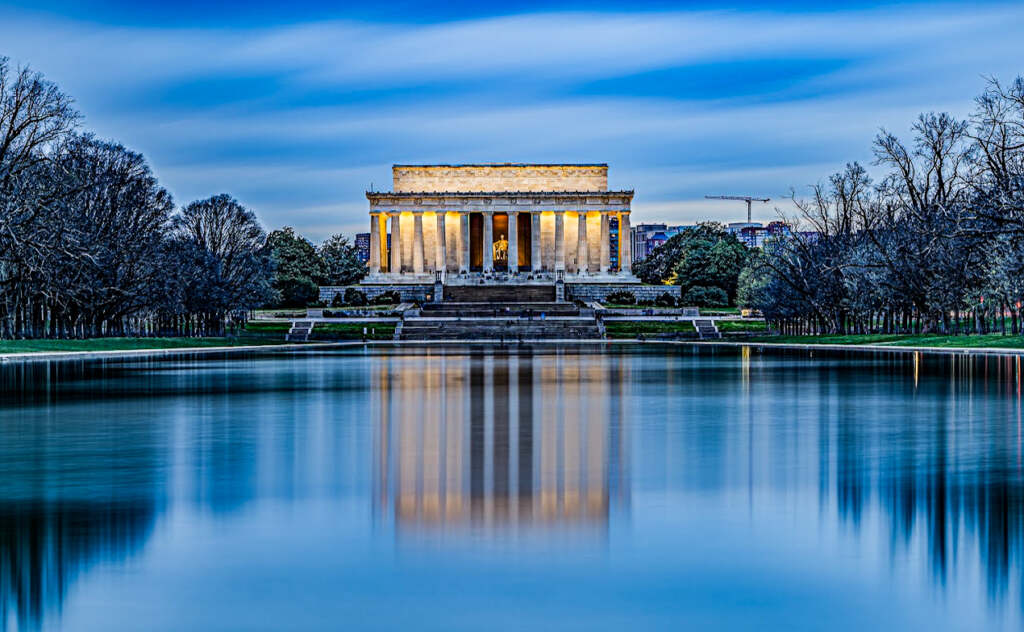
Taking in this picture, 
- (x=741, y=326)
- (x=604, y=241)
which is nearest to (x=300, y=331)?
(x=741, y=326)

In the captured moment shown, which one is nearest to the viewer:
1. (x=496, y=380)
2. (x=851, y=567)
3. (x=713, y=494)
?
(x=851, y=567)

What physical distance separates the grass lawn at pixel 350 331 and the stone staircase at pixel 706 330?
19460mm

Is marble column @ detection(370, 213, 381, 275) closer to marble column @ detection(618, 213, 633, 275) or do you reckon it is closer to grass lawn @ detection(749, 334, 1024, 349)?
marble column @ detection(618, 213, 633, 275)

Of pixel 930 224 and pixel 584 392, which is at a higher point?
pixel 930 224

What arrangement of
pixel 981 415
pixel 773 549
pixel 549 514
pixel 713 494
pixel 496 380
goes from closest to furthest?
1. pixel 773 549
2. pixel 549 514
3. pixel 713 494
4. pixel 981 415
5. pixel 496 380

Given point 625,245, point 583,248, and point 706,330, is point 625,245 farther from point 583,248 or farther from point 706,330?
point 706,330

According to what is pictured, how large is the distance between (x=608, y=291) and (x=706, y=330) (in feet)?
111

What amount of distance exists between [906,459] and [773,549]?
6.13 meters

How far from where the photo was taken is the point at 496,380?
32.2 metres

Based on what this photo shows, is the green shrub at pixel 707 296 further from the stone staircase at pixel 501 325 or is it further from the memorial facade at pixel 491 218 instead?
the stone staircase at pixel 501 325

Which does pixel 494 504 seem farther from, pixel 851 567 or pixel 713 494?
pixel 851 567

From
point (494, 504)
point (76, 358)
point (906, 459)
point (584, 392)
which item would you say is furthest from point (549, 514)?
point (76, 358)

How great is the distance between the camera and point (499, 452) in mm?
15906

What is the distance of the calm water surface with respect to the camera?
25.3ft
